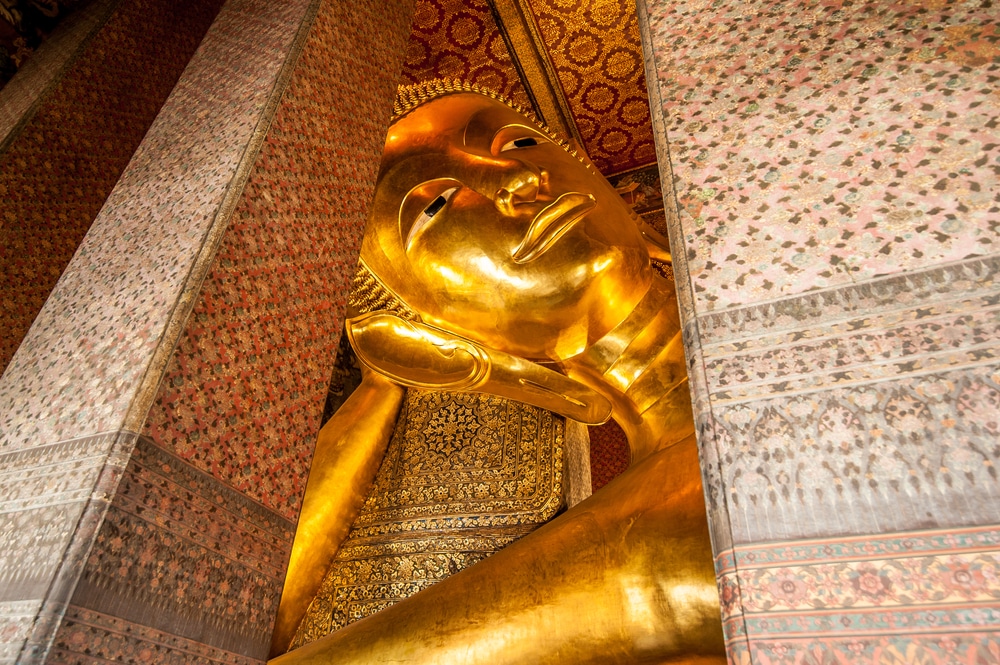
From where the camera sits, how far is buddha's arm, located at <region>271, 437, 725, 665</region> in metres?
1.37

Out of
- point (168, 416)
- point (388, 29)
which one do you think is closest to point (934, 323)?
point (168, 416)

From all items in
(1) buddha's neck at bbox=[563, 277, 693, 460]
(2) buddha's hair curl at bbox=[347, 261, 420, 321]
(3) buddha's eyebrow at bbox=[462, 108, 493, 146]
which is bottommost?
(1) buddha's neck at bbox=[563, 277, 693, 460]

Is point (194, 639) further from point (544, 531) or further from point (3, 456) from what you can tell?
point (544, 531)

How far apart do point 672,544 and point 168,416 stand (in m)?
0.97

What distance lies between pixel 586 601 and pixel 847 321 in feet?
2.96

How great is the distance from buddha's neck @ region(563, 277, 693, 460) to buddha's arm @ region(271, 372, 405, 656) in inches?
26.6

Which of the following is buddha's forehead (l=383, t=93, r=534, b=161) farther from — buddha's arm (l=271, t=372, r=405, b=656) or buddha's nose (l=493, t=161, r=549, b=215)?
buddha's arm (l=271, t=372, r=405, b=656)

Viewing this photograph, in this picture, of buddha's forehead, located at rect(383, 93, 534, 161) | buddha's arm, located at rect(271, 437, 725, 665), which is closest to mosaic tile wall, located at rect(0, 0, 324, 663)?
buddha's arm, located at rect(271, 437, 725, 665)

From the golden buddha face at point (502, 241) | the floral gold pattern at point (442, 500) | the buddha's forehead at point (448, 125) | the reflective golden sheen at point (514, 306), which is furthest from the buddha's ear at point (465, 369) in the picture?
the buddha's forehead at point (448, 125)

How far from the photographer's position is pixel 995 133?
86 centimetres

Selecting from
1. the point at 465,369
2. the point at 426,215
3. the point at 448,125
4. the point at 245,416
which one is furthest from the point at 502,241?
the point at 245,416

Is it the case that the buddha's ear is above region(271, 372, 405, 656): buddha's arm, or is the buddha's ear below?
above

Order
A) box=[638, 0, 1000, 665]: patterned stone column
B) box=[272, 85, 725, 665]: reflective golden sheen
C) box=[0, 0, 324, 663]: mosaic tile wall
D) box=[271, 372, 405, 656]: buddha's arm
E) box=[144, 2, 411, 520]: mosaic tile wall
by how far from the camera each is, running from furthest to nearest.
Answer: box=[271, 372, 405, 656]: buddha's arm < box=[272, 85, 725, 665]: reflective golden sheen < box=[144, 2, 411, 520]: mosaic tile wall < box=[0, 0, 324, 663]: mosaic tile wall < box=[638, 0, 1000, 665]: patterned stone column

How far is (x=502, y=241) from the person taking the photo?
2.18 meters
